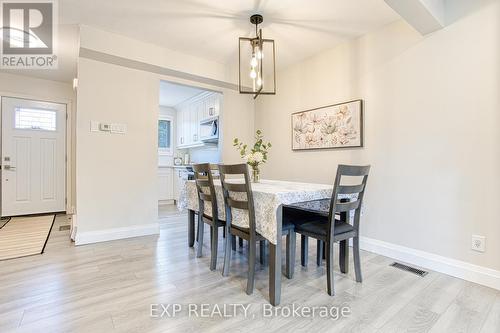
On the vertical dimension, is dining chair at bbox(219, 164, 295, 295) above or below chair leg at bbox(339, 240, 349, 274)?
above

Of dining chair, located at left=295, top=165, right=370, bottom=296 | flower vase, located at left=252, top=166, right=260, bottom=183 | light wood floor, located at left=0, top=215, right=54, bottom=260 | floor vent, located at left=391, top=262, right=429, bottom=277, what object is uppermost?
flower vase, located at left=252, top=166, right=260, bottom=183

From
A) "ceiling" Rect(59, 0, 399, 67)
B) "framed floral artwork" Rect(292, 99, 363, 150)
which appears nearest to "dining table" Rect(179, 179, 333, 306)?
"framed floral artwork" Rect(292, 99, 363, 150)

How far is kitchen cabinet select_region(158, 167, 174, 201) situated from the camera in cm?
575

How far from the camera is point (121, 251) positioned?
275 cm

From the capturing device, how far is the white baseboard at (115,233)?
2.97m

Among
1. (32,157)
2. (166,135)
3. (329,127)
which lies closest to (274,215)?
(329,127)

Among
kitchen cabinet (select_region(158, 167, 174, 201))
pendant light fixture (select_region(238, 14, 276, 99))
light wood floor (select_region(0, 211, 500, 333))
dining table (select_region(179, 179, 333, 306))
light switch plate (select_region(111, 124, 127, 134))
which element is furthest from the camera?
kitchen cabinet (select_region(158, 167, 174, 201))

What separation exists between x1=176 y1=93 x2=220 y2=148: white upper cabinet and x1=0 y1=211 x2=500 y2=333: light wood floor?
312cm

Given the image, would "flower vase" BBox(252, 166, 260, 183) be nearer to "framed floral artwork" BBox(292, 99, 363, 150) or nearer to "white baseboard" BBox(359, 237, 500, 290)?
"framed floral artwork" BBox(292, 99, 363, 150)

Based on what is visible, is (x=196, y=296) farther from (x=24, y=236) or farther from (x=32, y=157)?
(x=32, y=157)

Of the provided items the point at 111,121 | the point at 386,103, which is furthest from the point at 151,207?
the point at 386,103

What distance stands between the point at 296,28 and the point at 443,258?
104 inches

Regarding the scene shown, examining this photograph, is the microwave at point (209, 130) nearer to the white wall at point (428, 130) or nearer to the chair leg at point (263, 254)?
the white wall at point (428, 130)

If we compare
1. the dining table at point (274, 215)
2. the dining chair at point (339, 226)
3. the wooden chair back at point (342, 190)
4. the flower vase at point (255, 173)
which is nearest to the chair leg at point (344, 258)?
the dining chair at point (339, 226)
